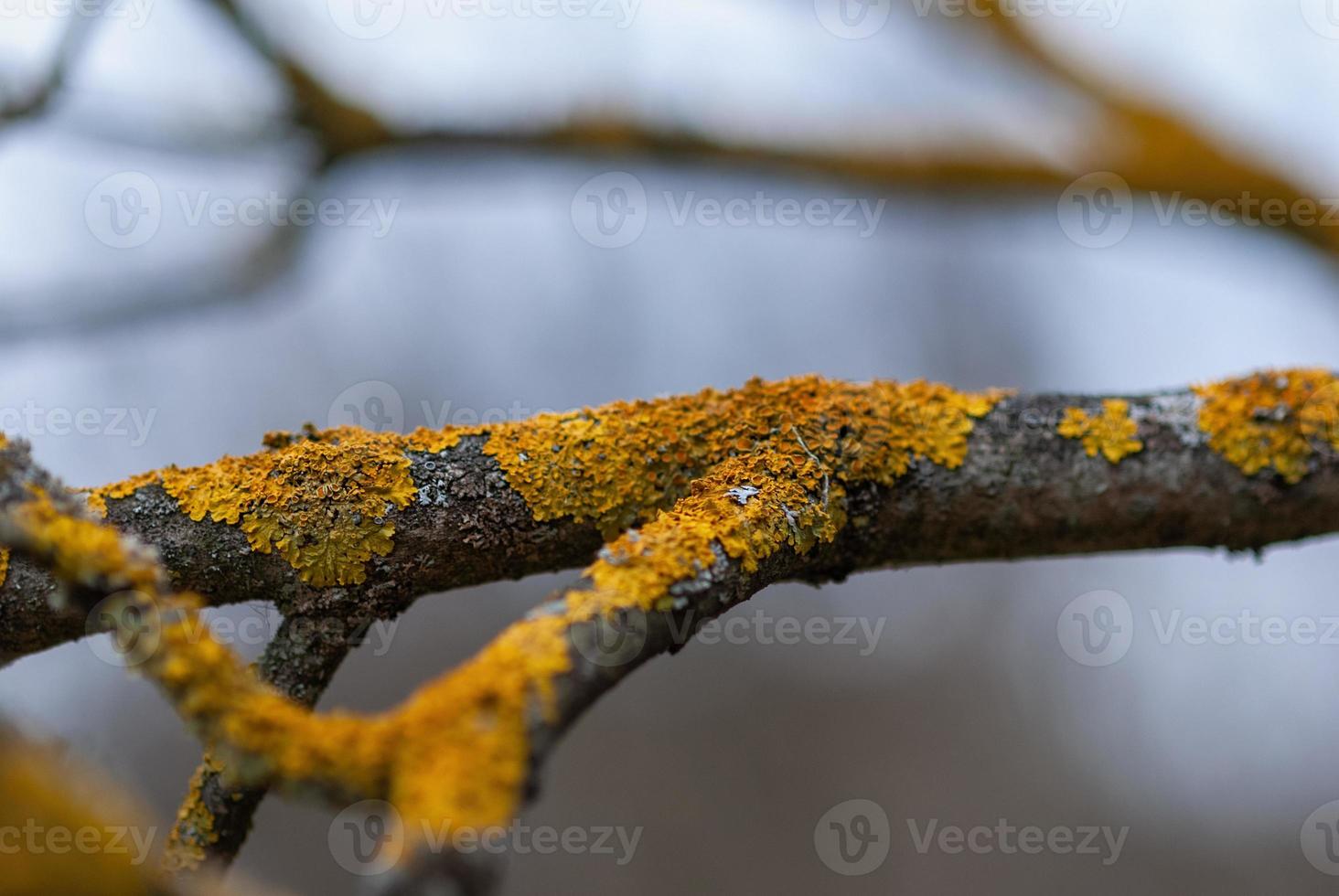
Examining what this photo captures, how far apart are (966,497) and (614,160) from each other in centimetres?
184

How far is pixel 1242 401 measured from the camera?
1.48m

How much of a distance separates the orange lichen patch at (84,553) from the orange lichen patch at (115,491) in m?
0.43

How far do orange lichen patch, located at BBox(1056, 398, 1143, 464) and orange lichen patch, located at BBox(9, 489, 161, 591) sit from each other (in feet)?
3.95

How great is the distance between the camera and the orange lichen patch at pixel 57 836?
1.63 feet

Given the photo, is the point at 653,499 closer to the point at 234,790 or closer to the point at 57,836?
the point at 234,790

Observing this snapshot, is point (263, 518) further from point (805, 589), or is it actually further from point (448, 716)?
point (805, 589)

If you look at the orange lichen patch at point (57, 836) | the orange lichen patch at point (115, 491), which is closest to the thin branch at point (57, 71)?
the orange lichen patch at point (115, 491)

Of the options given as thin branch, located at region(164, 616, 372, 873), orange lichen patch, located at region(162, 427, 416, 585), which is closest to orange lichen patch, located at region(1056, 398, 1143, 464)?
orange lichen patch, located at region(162, 427, 416, 585)

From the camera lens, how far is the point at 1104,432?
142cm

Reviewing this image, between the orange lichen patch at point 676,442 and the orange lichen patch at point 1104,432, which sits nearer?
the orange lichen patch at point 676,442

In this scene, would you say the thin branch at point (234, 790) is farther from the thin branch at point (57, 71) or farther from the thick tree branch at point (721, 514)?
the thin branch at point (57, 71)

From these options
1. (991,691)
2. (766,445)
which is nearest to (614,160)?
(766,445)

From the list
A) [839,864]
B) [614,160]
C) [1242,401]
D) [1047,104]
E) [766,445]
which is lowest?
[839,864]

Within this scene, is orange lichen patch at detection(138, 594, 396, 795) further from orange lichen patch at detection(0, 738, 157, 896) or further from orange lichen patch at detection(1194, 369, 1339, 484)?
orange lichen patch at detection(1194, 369, 1339, 484)
